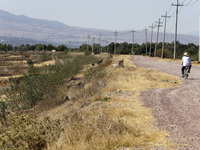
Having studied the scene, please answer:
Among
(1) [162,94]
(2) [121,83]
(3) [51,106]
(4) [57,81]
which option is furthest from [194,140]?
(4) [57,81]

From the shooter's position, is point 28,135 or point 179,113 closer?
point 28,135

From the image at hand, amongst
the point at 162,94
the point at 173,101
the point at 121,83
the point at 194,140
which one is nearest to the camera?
the point at 194,140

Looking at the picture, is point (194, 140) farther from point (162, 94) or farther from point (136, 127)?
point (162, 94)

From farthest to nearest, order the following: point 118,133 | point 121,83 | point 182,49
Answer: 1. point 182,49
2. point 121,83
3. point 118,133

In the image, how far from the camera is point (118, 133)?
5.85 m

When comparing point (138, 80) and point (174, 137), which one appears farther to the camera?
point (138, 80)

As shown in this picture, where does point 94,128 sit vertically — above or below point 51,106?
above

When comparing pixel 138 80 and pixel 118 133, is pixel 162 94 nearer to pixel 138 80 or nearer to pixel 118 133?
pixel 138 80

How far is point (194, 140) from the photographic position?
5477 millimetres

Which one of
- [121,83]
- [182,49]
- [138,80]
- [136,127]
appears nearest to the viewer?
[136,127]

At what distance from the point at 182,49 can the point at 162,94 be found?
10608cm

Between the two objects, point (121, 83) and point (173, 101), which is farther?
point (121, 83)

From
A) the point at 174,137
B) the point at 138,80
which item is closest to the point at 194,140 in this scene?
the point at 174,137

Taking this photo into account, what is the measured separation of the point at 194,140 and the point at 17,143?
3.94m
